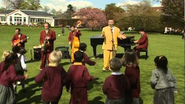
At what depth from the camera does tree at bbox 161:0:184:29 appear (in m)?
38.6

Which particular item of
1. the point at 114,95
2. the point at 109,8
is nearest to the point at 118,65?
the point at 114,95

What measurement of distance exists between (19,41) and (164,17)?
3879cm

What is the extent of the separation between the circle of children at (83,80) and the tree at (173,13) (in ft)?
119

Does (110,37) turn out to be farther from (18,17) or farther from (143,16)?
(18,17)

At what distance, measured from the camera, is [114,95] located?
13.2 ft

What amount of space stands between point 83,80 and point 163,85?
1521 millimetres

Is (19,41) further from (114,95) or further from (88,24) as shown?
(88,24)

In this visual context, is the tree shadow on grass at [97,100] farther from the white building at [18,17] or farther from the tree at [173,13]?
the white building at [18,17]

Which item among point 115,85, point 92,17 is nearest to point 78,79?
point 115,85

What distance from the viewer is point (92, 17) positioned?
177ft

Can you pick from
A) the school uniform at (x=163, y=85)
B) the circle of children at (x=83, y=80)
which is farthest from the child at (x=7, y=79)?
the school uniform at (x=163, y=85)

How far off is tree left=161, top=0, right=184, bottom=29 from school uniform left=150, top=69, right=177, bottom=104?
36296mm

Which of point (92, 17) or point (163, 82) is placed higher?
point (92, 17)

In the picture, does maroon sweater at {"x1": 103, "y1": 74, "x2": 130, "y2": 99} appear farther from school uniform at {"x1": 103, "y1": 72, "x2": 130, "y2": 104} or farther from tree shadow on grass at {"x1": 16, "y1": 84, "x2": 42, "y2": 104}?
tree shadow on grass at {"x1": 16, "y1": 84, "x2": 42, "y2": 104}
